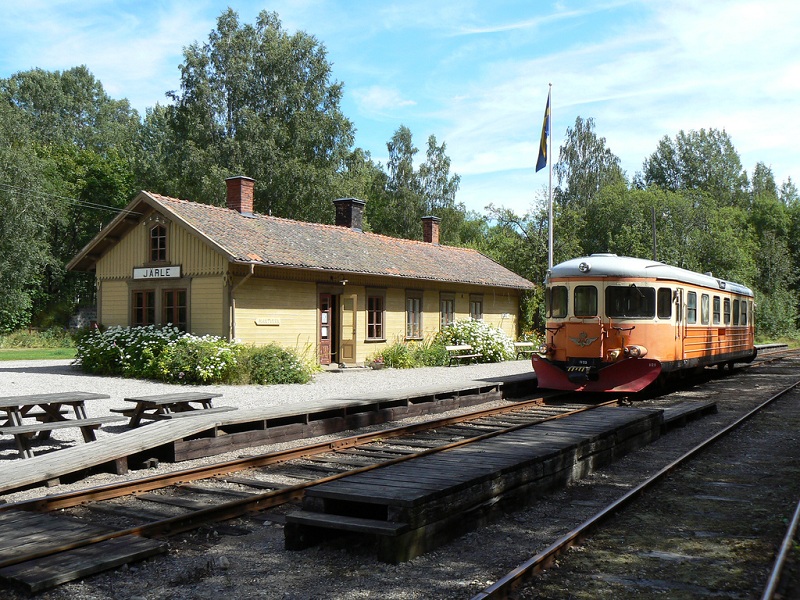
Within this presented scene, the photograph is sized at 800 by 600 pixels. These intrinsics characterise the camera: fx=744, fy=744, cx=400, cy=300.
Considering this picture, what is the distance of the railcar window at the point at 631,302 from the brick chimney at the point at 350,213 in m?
14.2

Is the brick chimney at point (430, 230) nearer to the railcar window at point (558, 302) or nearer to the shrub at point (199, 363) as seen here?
the shrub at point (199, 363)

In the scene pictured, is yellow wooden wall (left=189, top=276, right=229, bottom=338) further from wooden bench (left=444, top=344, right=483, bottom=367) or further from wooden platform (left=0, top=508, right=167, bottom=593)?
wooden platform (left=0, top=508, right=167, bottom=593)

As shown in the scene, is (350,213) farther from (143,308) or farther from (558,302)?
(558,302)

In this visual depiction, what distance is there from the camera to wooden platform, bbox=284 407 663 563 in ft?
16.9

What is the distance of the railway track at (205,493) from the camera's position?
559cm

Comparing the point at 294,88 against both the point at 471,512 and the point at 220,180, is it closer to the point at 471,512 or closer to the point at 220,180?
the point at 220,180

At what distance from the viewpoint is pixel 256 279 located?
19.2 m

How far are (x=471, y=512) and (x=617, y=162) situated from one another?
60.2m

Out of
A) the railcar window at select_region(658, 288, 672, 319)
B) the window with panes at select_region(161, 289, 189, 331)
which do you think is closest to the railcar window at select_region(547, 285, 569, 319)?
the railcar window at select_region(658, 288, 672, 319)

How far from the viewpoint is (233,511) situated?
630 centimetres

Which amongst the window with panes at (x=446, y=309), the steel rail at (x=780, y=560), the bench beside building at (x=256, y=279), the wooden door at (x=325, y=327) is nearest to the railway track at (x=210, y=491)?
the steel rail at (x=780, y=560)

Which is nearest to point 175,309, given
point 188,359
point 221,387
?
point 188,359

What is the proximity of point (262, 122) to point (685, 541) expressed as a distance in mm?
35824

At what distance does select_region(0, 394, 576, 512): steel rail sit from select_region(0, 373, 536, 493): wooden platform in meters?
0.59
